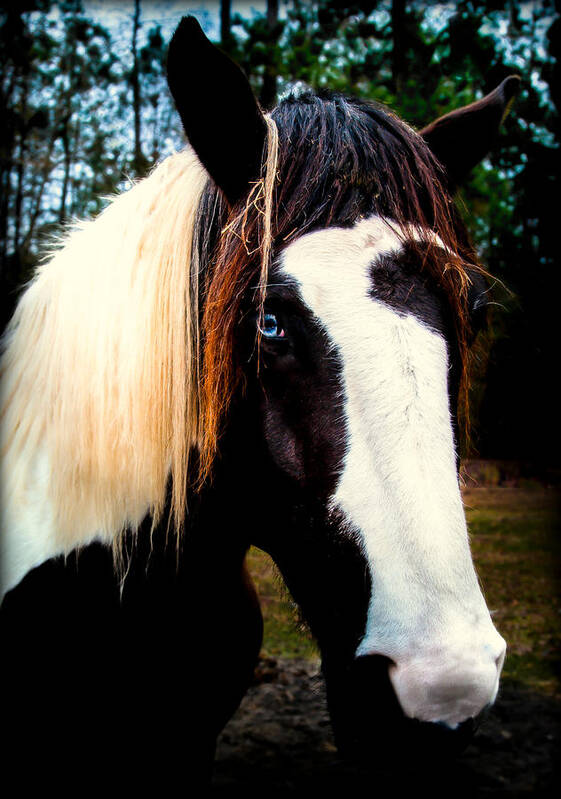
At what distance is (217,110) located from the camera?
1.50 metres

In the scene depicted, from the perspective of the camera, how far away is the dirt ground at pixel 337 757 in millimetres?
3225

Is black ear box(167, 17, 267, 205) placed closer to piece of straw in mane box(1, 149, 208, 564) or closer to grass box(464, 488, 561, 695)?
piece of straw in mane box(1, 149, 208, 564)

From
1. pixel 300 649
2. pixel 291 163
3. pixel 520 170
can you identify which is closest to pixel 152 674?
pixel 291 163

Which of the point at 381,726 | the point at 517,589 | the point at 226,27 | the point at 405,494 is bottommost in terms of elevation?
the point at 517,589

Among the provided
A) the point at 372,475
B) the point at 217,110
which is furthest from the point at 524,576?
the point at 217,110

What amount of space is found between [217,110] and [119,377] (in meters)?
0.74

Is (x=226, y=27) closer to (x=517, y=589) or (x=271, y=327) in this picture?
(x=271, y=327)

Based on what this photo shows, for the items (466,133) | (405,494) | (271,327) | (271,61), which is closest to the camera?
(405,494)

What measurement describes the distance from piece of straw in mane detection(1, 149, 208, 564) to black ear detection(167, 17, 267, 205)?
0.46ft

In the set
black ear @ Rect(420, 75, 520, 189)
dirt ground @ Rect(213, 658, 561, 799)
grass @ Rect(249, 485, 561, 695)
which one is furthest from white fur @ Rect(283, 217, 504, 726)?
dirt ground @ Rect(213, 658, 561, 799)

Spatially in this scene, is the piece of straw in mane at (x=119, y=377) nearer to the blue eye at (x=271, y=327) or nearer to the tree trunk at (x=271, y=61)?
the blue eye at (x=271, y=327)

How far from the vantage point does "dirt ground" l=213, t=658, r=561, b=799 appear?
10.6 ft

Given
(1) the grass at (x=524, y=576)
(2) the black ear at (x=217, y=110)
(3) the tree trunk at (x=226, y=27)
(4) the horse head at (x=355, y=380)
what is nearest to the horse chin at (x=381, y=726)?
(4) the horse head at (x=355, y=380)

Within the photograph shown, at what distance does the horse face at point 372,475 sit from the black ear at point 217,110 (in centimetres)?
35
